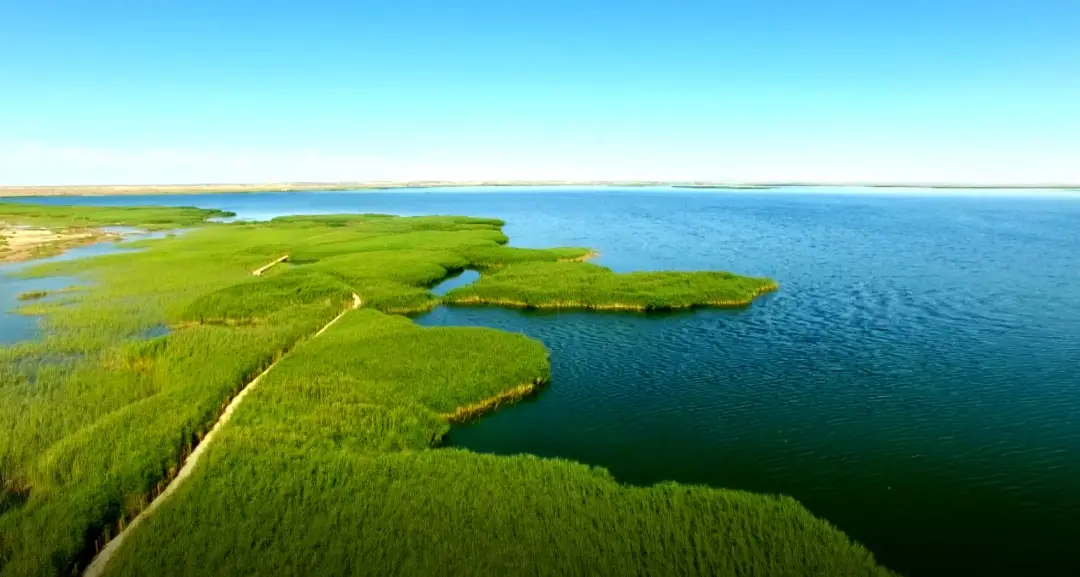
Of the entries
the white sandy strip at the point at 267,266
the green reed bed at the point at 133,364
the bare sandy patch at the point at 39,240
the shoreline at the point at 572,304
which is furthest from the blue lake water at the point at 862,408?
the bare sandy patch at the point at 39,240

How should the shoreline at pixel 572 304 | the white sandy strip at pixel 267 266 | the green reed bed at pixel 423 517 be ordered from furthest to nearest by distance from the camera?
the white sandy strip at pixel 267 266
the shoreline at pixel 572 304
the green reed bed at pixel 423 517

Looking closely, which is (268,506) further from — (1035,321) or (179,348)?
(1035,321)

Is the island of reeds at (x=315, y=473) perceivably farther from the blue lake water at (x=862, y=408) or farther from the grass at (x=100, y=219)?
the grass at (x=100, y=219)

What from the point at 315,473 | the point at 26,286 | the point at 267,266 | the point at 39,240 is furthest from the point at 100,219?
the point at 315,473

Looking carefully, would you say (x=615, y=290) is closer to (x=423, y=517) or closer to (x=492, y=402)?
(x=492, y=402)

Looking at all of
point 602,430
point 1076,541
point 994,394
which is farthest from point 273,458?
point 994,394

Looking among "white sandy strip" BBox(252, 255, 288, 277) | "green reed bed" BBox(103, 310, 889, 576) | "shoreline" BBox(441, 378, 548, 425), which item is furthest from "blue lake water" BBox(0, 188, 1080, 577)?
"white sandy strip" BBox(252, 255, 288, 277)

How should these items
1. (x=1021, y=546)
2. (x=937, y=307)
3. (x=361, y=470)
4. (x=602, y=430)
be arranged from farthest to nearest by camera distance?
(x=937, y=307) → (x=602, y=430) → (x=361, y=470) → (x=1021, y=546)
